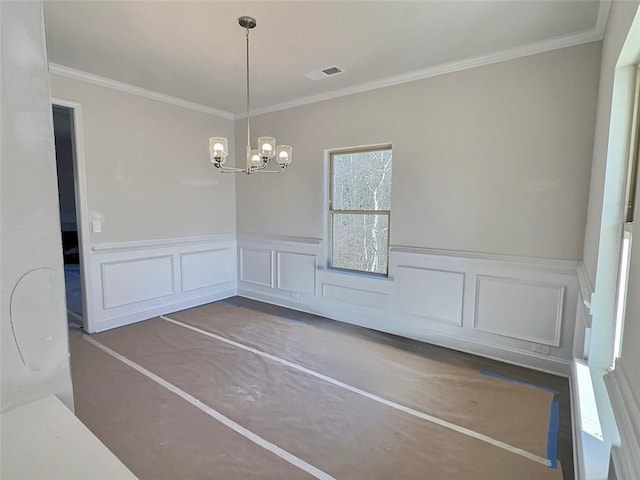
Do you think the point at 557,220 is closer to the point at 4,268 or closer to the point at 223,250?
the point at 4,268

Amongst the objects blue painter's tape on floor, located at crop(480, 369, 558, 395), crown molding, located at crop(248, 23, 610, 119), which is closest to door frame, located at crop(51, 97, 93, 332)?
crown molding, located at crop(248, 23, 610, 119)

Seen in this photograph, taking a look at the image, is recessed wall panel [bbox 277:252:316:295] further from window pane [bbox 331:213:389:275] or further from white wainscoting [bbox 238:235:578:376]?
window pane [bbox 331:213:389:275]

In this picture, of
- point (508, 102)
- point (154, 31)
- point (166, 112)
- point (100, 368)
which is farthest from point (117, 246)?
point (508, 102)

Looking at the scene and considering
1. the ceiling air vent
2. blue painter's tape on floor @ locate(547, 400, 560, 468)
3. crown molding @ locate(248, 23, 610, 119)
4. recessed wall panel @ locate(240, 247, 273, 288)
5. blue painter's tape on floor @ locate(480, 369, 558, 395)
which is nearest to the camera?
blue painter's tape on floor @ locate(547, 400, 560, 468)

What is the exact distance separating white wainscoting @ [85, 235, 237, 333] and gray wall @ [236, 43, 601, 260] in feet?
6.48

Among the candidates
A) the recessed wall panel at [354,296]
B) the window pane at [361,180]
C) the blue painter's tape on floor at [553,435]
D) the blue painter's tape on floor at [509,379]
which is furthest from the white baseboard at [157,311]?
the blue painter's tape on floor at [553,435]

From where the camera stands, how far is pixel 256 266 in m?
4.95

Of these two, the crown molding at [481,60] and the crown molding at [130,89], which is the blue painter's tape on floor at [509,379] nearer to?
the crown molding at [481,60]

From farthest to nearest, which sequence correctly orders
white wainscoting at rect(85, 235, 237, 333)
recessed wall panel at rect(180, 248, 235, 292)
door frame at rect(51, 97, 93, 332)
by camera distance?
1. recessed wall panel at rect(180, 248, 235, 292)
2. white wainscoting at rect(85, 235, 237, 333)
3. door frame at rect(51, 97, 93, 332)

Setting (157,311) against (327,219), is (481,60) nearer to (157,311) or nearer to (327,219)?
(327,219)

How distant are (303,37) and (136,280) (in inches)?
127

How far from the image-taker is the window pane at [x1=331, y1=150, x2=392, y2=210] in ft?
12.4

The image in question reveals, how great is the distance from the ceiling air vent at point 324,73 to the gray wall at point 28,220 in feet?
10.1

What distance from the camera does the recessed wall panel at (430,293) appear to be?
3.33 meters
